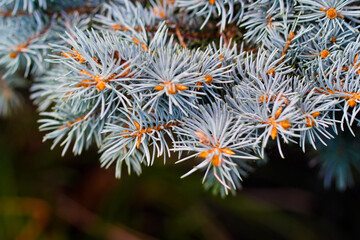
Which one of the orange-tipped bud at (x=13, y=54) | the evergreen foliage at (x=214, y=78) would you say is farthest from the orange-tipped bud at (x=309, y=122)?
the orange-tipped bud at (x=13, y=54)

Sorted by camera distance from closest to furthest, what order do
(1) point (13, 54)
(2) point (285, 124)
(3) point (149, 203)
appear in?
1. (2) point (285, 124)
2. (1) point (13, 54)
3. (3) point (149, 203)

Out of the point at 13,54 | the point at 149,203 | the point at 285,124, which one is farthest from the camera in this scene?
the point at 149,203

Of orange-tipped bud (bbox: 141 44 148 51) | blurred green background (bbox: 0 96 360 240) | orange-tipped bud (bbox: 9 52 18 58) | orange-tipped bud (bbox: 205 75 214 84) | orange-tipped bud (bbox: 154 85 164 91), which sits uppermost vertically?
orange-tipped bud (bbox: 141 44 148 51)

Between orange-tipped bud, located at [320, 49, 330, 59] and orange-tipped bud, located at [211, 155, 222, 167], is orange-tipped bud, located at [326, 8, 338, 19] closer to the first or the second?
orange-tipped bud, located at [320, 49, 330, 59]

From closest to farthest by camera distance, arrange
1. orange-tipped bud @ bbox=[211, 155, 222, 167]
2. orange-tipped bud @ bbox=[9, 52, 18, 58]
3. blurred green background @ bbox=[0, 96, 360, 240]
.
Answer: orange-tipped bud @ bbox=[211, 155, 222, 167], orange-tipped bud @ bbox=[9, 52, 18, 58], blurred green background @ bbox=[0, 96, 360, 240]

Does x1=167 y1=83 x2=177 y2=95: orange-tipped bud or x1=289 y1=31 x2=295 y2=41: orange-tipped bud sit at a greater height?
x1=289 y1=31 x2=295 y2=41: orange-tipped bud

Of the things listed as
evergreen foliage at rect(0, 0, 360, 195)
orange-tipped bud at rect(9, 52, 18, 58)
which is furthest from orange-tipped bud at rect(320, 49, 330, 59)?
orange-tipped bud at rect(9, 52, 18, 58)

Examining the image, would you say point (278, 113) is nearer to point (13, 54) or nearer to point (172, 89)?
point (172, 89)

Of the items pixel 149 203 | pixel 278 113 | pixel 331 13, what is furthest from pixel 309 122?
pixel 149 203

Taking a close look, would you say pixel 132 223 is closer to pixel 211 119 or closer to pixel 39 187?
pixel 39 187
